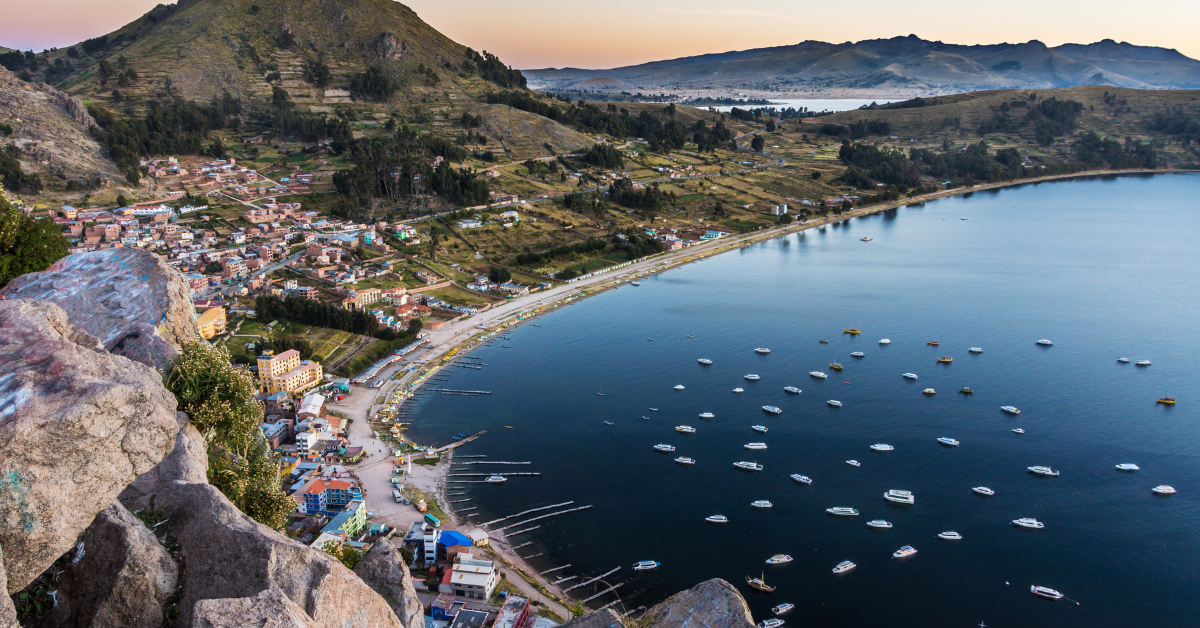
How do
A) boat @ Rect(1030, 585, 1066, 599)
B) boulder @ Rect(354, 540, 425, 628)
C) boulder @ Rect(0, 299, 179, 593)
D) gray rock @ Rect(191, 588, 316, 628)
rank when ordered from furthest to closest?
boat @ Rect(1030, 585, 1066, 599)
boulder @ Rect(354, 540, 425, 628)
boulder @ Rect(0, 299, 179, 593)
gray rock @ Rect(191, 588, 316, 628)

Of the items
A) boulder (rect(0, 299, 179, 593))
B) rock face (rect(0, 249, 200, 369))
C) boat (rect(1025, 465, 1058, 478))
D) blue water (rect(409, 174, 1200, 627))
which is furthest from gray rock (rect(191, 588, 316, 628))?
boat (rect(1025, 465, 1058, 478))

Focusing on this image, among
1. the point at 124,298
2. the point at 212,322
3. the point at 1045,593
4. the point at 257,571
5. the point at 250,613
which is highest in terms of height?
the point at 124,298

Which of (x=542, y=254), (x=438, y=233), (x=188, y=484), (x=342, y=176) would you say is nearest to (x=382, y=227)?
(x=438, y=233)

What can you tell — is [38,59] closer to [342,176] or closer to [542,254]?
[342,176]

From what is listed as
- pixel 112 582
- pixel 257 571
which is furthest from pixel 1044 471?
pixel 112 582

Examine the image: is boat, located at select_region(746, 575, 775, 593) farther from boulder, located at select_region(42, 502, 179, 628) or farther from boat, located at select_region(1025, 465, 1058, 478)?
boulder, located at select_region(42, 502, 179, 628)

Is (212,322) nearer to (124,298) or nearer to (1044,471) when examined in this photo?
(124,298)
